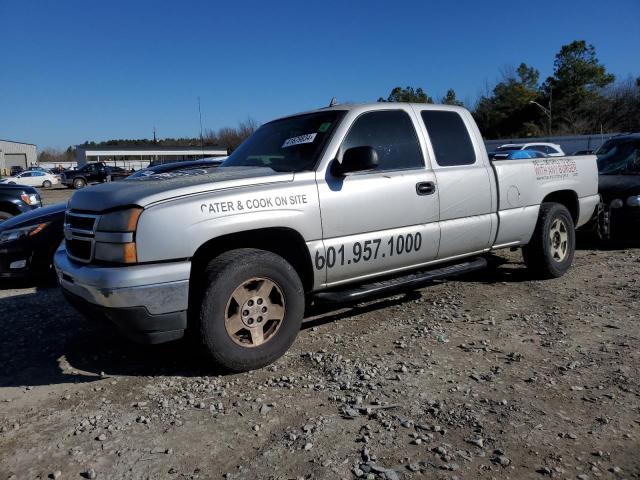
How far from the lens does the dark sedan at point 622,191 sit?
24.7ft

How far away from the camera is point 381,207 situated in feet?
13.8

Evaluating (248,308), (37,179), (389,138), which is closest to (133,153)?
(37,179)

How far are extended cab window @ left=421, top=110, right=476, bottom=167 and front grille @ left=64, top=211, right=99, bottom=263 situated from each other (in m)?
2.93

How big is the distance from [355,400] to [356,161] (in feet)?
5.60

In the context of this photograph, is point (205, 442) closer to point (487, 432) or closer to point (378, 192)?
point (487, 432)

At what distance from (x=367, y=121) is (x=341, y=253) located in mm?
1187

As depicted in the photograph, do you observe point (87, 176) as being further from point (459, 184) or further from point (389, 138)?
point (459, 184)

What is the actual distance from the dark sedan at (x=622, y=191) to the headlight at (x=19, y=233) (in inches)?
291

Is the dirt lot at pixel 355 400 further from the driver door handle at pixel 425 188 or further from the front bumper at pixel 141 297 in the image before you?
the driver door handle at pixel 425 188

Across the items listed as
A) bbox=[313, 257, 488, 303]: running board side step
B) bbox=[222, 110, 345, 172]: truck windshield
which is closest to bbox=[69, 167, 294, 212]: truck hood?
bbox=[222, 110, 345, 172]: truck windshield

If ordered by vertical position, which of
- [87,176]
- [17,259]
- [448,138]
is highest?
[87,176]

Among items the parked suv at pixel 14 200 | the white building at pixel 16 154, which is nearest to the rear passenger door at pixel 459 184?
the parked suv at pixel 14 200

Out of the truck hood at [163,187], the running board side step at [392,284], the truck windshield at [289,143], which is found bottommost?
the running board side step at [392,284]

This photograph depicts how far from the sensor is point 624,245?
8.02m
